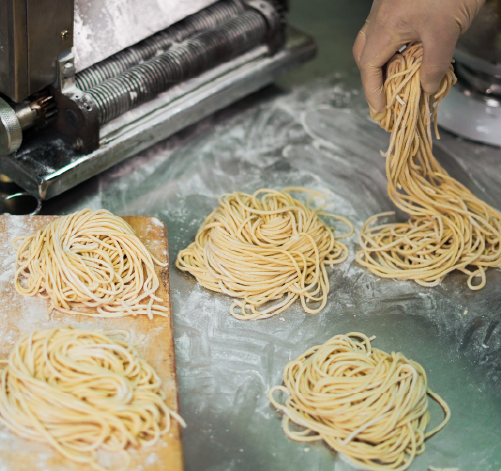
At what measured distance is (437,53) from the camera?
274 centimetres

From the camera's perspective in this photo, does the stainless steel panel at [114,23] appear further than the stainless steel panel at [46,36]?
Yes

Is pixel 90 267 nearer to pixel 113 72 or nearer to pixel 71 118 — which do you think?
pixel 71 118

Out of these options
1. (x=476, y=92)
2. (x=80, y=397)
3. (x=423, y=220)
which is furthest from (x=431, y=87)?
(x=80, y=397)

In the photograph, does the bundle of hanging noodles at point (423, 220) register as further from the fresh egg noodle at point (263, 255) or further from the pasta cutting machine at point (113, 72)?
the pasta cutting machine at point (113, 72)

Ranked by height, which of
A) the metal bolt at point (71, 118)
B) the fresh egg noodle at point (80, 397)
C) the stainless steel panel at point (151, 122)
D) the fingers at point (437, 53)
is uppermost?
the fingers at point (437, 53)

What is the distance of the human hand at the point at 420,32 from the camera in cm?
272

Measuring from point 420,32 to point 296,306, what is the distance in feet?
4.55

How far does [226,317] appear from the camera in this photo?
9.36ft

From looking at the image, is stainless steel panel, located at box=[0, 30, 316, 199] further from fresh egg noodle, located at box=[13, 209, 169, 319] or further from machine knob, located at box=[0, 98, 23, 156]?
fresh egg noodle, located at box=[13, 209, 169, 319]

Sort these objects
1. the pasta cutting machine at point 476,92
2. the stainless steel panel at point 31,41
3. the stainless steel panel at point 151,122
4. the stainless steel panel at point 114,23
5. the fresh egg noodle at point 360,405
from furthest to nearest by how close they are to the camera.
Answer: the pasta cutting machine at point 476,92 → the stainless steel panel at point 114,23 → the stainless steel panel at point 151,122 → the stainless steel panel at point 31,41 → the fresh egg noodle at point 360,405

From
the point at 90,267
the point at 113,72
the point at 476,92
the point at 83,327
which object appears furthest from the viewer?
the point at 476,92

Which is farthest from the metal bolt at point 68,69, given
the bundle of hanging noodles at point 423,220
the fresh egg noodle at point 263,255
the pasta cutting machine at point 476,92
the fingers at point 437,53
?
the pasta cutting machine at point 476,92

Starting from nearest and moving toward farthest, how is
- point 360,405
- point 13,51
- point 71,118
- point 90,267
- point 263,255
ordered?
point 360,405, point 90,267, point 13,51, point 263,255, point 71,118

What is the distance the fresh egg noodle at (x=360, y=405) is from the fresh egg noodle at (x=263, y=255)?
40 cm
